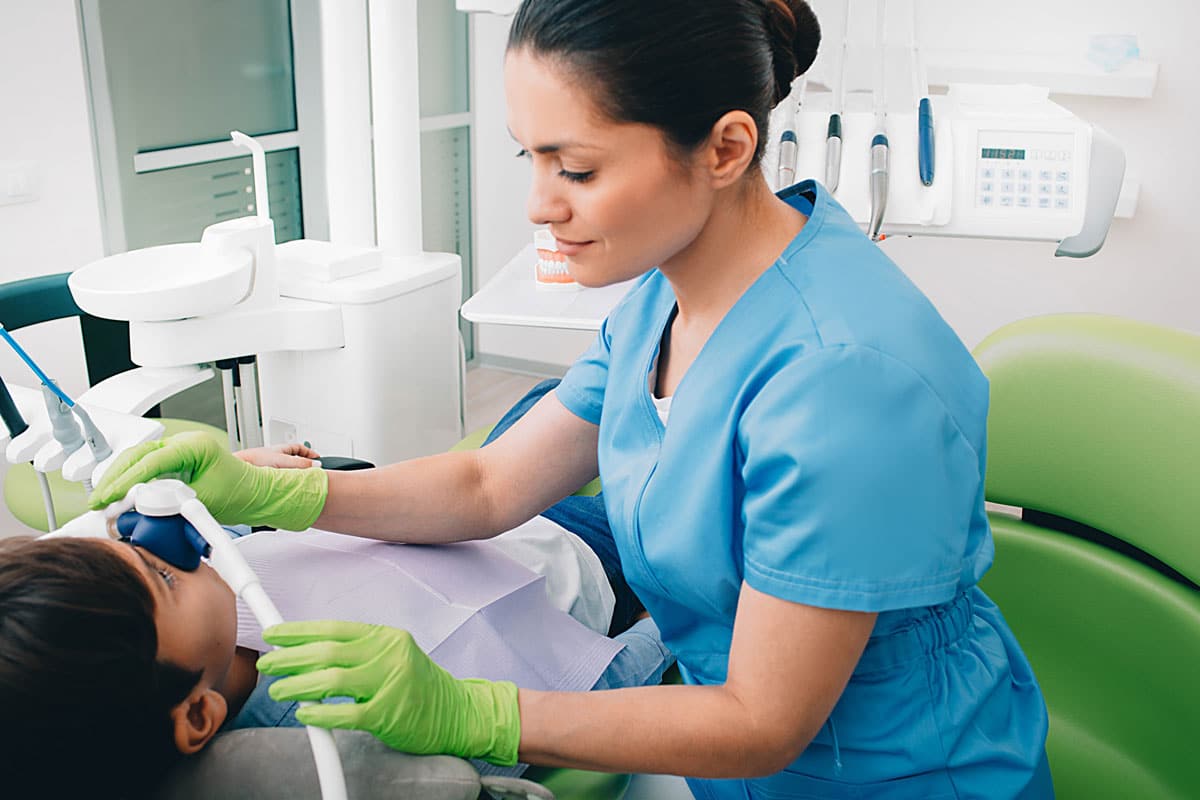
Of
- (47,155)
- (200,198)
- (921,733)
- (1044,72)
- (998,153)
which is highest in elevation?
(1044,72)

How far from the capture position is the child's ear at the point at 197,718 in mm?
921

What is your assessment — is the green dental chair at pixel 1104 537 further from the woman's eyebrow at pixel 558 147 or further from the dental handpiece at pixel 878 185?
the woman's eyebrow at pixel 558 147

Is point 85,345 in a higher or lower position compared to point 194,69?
lower

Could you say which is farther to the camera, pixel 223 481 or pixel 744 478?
pixel 223 481

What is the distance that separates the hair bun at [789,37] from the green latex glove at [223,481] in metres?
0.68

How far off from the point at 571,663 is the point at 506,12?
123cm

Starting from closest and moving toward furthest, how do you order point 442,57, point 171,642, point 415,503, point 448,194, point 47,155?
point 171,642 < point 415,503 < point 47,155 < point 442,57 < point 448,194

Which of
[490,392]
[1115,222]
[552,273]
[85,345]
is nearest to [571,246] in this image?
[552,273]

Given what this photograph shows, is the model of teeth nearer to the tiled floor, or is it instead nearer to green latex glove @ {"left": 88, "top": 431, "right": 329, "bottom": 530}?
green latex glove @ {"left": 88, "top": 431, "right": 329, "bottom": 530}

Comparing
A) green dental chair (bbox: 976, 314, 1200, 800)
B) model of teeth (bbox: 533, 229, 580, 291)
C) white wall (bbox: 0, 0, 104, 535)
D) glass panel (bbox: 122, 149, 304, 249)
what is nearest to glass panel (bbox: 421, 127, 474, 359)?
glass panel (bbox: 122, 149, 304, 249)

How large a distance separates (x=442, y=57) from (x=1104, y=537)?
297 centimetres

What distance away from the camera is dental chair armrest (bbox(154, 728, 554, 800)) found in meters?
0.91

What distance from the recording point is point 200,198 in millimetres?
2826

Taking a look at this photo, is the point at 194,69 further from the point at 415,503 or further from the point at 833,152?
the point at 415,503
